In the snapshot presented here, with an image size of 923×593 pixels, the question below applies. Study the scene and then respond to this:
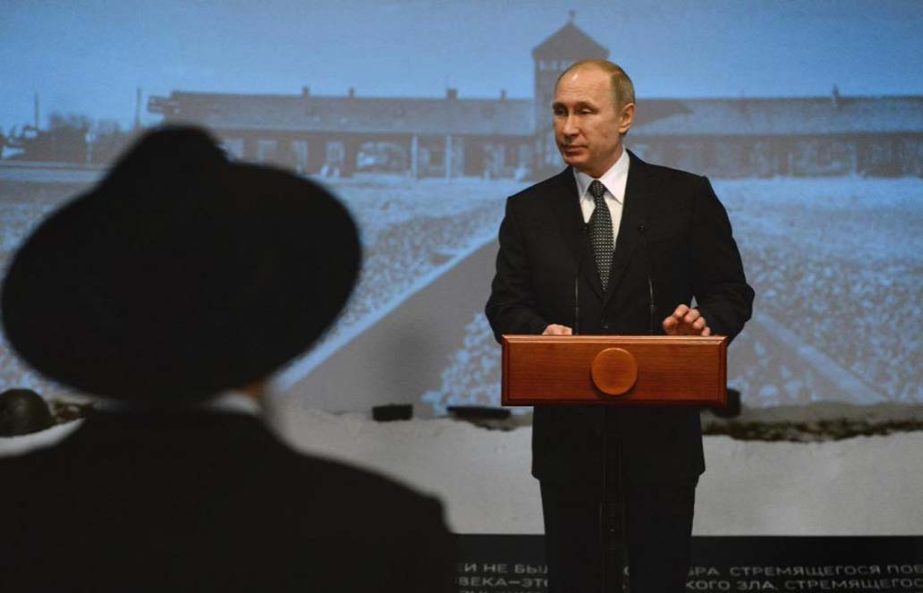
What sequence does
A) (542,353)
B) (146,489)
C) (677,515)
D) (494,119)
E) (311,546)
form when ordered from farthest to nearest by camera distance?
(494,119), (146,489), (311,546), (677,515), (542,353)

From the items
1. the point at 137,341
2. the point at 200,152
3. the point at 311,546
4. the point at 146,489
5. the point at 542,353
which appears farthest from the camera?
the point at 200,152

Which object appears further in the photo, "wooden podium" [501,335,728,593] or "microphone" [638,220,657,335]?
"microphone" [638,220,657,335]

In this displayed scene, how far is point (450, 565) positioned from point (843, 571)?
1.85 meters

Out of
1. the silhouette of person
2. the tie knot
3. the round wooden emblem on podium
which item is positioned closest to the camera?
the round wooden emblem on podium

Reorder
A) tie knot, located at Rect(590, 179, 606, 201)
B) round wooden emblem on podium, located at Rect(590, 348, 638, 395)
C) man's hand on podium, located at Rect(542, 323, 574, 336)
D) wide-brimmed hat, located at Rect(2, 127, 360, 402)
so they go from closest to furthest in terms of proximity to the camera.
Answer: round wooden emblem on podium, located at Rect(590, 348, 638, 395) < man's hand on podium, located at Rect(542, 323, 574, 336) < tie knot, located at Rect(590, 179, 606, 201) < wide-brimmed hat, located at Rect(2, 127, 360, 402)

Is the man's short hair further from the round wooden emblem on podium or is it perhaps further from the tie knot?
the round wooden emblem on podium

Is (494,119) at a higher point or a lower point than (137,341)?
higher

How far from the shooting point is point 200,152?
3.64 m

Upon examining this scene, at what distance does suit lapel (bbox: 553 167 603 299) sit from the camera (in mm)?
1891

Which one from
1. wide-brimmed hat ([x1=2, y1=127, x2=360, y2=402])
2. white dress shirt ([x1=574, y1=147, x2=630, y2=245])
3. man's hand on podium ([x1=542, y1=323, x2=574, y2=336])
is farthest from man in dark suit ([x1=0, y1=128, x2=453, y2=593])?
white dress shirt ([x1=574, y1=147, x2=630, y2=245])

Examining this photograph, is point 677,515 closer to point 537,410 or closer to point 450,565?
point 537,410

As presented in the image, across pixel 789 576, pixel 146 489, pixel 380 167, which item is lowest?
pixel 789 576

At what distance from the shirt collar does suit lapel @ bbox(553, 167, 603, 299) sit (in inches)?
0.9

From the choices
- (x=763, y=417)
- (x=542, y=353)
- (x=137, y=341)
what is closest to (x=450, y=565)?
(x=542, y=353)
